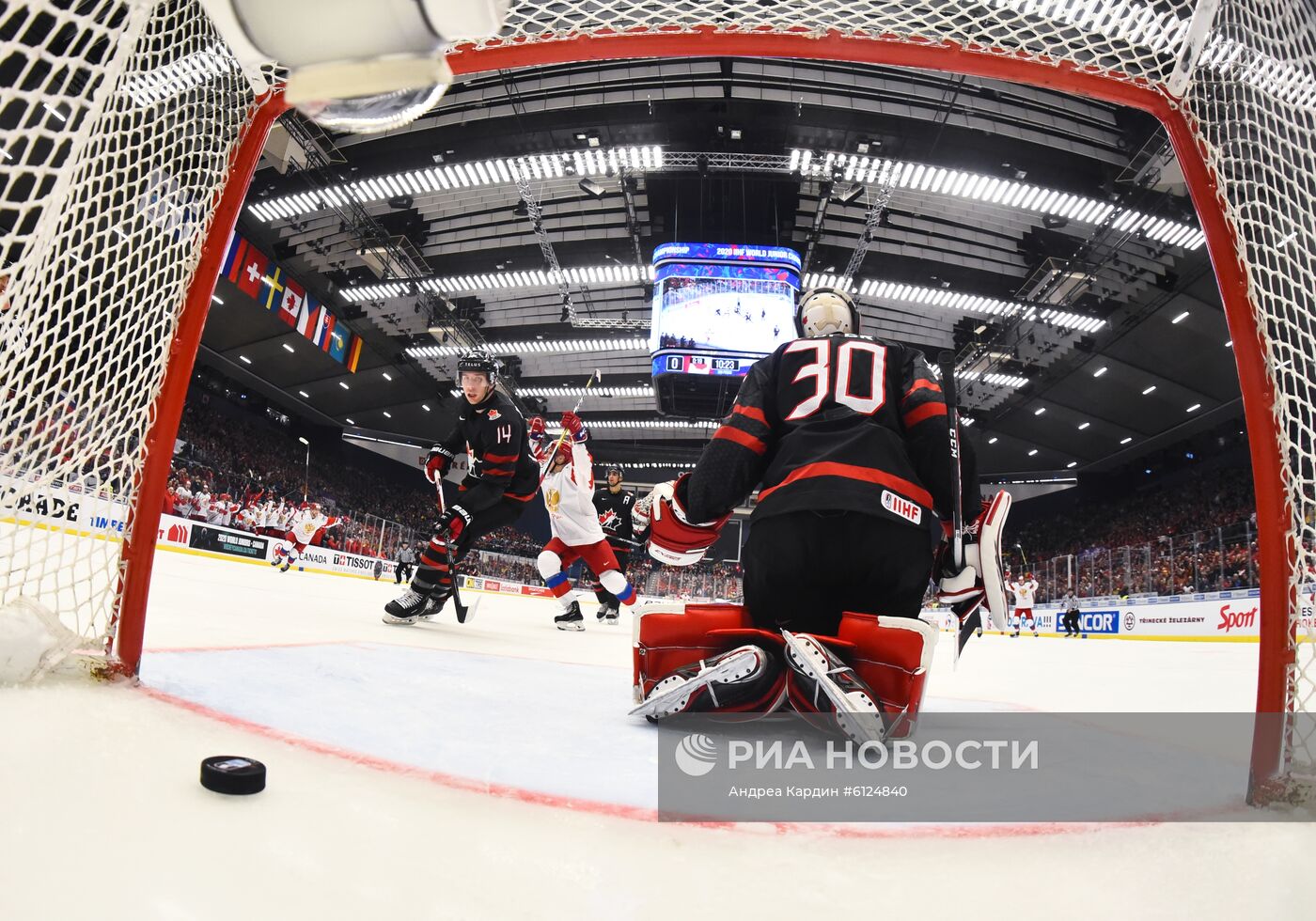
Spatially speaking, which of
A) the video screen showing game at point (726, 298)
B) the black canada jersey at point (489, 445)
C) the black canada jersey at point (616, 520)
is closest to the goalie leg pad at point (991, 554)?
the black canada jersey at point (489, 445)

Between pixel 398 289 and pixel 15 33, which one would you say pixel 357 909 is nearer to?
pixel 15 33

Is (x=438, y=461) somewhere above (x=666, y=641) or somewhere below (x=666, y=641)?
above

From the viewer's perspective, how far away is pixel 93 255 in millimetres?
1284

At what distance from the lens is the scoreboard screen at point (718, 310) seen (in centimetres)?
889

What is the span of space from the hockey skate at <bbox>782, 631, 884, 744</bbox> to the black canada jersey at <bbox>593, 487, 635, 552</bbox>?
5876 millimetres

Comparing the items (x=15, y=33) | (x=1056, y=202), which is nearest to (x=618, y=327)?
(x=1056, y=202)

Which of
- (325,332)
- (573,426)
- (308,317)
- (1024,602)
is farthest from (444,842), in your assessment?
(1024,602)

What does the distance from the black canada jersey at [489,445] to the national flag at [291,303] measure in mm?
10431

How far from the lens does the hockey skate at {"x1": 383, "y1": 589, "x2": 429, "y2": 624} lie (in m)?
3.87

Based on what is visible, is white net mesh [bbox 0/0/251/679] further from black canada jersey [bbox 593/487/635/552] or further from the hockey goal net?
black canada jersey [bbox 593/487/635/552]

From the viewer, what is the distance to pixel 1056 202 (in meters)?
9.46

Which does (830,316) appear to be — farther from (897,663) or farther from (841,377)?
(897,663)

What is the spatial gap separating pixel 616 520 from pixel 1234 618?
8.49m

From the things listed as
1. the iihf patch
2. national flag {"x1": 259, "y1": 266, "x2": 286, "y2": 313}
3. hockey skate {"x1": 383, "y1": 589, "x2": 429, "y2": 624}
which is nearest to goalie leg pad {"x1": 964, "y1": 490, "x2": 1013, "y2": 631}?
the iihf patch
